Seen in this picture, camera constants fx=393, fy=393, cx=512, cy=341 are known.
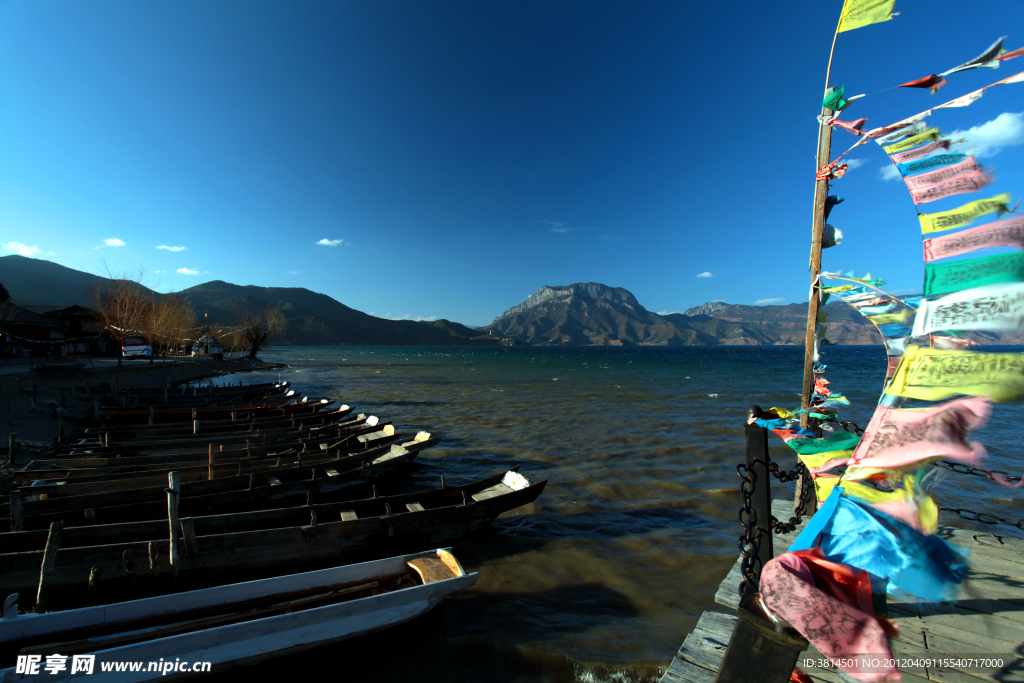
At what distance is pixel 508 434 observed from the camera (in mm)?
19250

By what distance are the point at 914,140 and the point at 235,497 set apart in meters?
11.8

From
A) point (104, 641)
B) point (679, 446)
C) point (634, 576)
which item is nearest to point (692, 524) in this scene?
point (634, 576)

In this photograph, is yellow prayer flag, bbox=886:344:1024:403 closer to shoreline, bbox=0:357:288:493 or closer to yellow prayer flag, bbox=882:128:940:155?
yellow prayer flag, bbox=882:128:940:155

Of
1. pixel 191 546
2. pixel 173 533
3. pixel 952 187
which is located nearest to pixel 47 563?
pixel 173 533

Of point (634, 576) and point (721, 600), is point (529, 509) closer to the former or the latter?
point (634, 576)

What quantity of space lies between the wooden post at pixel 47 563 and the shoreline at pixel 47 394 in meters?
7.55

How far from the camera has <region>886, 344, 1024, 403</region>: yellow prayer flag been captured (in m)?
2.01

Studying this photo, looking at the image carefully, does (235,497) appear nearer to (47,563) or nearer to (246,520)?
(246,520)

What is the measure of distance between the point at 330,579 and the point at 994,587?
8479 mm

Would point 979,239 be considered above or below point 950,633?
above

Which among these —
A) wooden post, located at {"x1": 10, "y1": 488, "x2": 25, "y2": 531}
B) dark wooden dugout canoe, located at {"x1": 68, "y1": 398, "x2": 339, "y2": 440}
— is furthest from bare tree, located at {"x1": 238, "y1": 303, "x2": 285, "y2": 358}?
wooden post, located at {"x1": 10, "y1": 488, "x2": 25, "y2": 531}

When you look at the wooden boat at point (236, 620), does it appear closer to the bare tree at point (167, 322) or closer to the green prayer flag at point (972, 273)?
the green prayer flag at point (972, 273)

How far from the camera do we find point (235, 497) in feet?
28.1

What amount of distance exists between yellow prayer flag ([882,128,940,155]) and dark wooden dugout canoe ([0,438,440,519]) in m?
11.1
